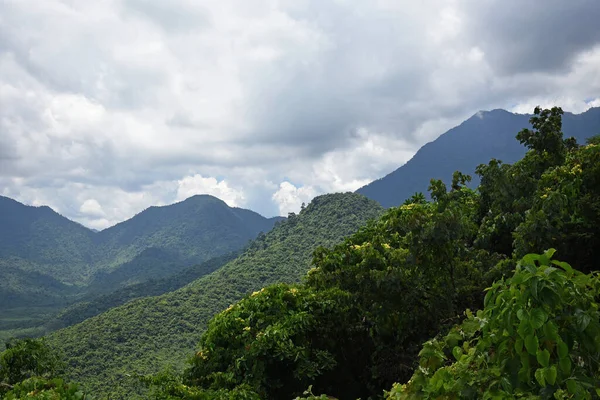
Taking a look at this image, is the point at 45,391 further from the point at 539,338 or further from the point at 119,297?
the point at 119,297

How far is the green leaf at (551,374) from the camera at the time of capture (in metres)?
2.11

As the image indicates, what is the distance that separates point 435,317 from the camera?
29.5 feet


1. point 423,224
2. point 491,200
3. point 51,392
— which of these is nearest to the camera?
point 51,392

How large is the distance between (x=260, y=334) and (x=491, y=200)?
30.7 ft

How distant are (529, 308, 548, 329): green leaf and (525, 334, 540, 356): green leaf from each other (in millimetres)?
67

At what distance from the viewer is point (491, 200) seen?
14648mm

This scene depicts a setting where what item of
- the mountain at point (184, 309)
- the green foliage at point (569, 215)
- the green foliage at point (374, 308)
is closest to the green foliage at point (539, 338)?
the green foliage at point (374, 308)

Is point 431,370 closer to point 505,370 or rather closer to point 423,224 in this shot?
point 505,370

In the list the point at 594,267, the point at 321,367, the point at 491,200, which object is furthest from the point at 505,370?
the point at 491,200

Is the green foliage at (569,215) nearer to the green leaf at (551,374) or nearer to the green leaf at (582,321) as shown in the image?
the green leaf at (582,321)

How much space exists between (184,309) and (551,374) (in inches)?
3266

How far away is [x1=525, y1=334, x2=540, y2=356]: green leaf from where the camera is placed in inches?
84.1

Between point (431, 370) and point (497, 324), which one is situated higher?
point (497, 324)

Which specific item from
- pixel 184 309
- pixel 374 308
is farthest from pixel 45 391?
pixel 184 309
